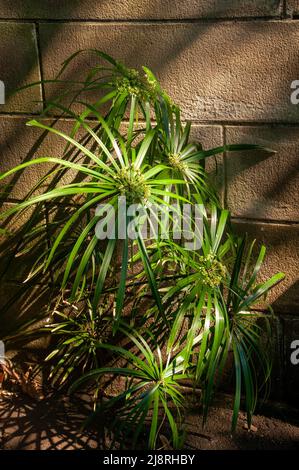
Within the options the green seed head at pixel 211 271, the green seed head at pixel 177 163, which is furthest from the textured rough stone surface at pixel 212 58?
the green seed head at pixel 211 271

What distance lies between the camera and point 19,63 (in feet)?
8.97

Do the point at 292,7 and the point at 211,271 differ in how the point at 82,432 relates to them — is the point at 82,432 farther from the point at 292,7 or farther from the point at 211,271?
the point at 292,7

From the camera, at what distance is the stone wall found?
2398mm

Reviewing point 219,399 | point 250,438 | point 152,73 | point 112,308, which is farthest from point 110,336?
point 152,73

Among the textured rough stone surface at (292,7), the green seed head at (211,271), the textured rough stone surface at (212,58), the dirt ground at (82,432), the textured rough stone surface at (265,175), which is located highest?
the textured rough stone surface at (292,7)

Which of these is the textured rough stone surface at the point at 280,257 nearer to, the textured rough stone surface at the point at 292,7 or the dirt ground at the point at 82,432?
the dirt ground at the point at 82,432

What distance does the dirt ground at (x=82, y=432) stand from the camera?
2549 mm

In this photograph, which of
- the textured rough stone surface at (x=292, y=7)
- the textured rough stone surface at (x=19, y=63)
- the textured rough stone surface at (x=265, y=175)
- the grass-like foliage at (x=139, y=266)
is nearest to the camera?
the grass-like foliage at (x=139, y=266)

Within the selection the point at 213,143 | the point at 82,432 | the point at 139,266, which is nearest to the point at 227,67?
the point at 213,143

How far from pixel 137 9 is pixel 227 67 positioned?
404 mm

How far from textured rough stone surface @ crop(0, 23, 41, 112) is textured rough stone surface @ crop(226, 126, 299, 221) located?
0.84 meters

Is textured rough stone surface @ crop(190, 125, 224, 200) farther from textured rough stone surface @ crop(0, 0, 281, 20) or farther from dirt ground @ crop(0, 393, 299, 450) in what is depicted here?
dirt ground @ crop(0, 393, 299, 450)

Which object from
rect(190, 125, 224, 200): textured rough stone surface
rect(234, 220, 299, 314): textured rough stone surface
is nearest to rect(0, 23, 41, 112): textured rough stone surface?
rect(190, 125, 224, 200): textured rough stone surface

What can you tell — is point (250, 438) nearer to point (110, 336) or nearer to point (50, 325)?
point (110, 336)
